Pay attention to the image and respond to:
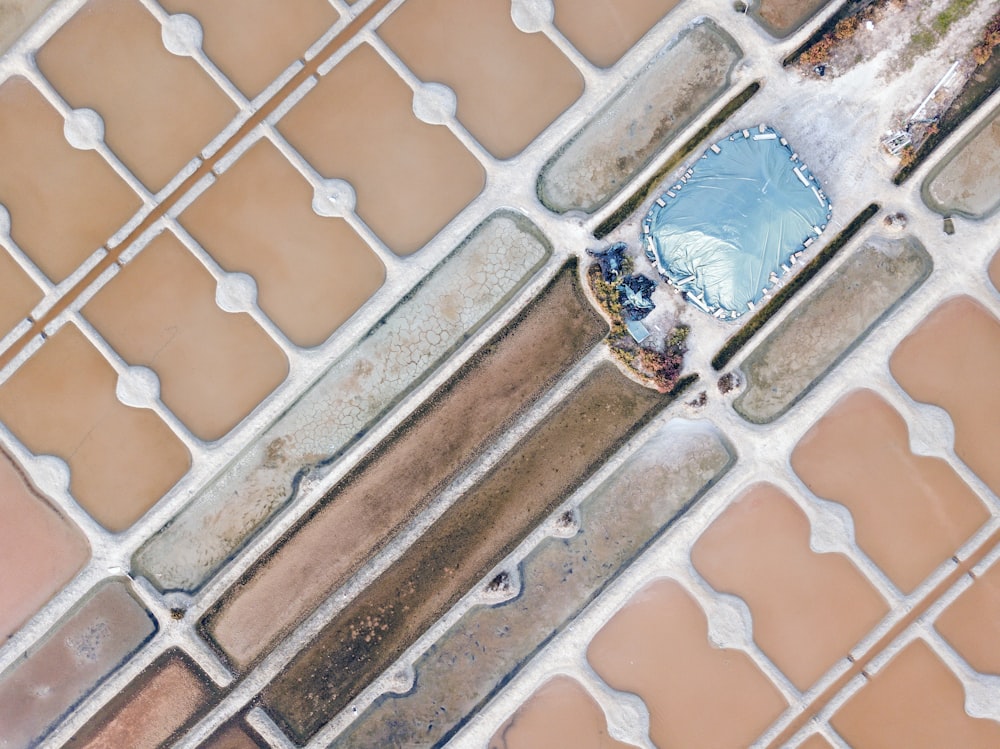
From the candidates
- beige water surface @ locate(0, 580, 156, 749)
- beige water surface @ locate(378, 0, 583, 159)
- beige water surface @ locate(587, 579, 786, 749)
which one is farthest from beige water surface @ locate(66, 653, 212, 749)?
beige water surface @ locate(378, 0, 583, 159)

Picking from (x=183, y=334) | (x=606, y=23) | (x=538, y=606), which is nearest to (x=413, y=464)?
(x=538, y=606)

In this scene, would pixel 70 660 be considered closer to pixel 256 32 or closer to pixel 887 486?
pixel 256 32

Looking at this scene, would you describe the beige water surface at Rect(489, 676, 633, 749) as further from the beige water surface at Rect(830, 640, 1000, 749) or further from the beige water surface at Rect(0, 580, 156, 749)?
the beige water surface at Rect(0, 580, 156, 749)

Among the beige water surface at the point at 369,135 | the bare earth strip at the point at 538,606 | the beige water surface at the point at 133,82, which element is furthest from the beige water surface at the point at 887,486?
the beige water surface at the point at 133,82

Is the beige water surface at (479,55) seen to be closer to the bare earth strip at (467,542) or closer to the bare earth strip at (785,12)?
the bare earth strip at (785,12)

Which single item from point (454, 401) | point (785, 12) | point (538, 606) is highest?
point (785, 12)
